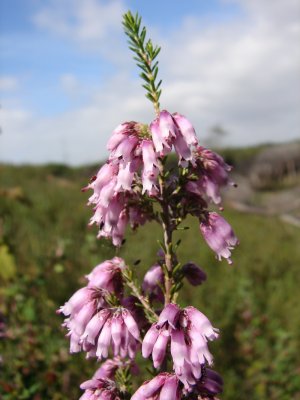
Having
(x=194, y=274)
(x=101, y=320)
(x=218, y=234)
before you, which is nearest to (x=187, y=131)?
(x=218, y=234)

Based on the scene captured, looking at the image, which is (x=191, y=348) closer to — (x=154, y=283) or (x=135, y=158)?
(x=154, y=283)

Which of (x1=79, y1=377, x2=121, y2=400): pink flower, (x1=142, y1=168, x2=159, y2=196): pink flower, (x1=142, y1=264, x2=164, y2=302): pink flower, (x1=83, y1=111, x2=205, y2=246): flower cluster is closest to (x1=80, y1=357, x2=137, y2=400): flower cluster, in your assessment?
(x1=79, y1=377, x2=121, y2=400): pink flower

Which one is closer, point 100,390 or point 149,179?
point 149,179

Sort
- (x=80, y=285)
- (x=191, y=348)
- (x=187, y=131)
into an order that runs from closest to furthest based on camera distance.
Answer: (x=191, y=348) → (x=187, y=131) → (x=80, y=285)

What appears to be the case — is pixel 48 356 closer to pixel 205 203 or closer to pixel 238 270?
pixel 205 203

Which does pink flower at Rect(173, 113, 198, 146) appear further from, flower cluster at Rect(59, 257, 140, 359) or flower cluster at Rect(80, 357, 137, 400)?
flower cluster at Rect(80, 357, 137, 400)

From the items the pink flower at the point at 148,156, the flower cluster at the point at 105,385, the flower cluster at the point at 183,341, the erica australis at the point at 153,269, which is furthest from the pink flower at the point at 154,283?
the pink flower at the point at 148,156

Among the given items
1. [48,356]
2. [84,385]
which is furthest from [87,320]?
[48,356]
